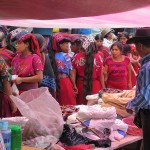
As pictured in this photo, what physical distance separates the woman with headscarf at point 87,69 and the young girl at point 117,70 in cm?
22

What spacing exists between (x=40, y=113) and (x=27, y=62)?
1.53 m

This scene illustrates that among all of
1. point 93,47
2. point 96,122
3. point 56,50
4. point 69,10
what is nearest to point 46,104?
point 96,122

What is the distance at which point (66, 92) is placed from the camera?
5535 mm

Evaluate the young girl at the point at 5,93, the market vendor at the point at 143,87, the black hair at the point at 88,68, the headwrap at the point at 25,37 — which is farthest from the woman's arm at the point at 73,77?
the young girl at the point at 5,93

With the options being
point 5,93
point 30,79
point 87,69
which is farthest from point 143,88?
point 87,69

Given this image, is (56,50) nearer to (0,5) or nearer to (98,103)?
(98,103)

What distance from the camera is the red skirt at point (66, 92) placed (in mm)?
5512

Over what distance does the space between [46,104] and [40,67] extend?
1480 millimetres

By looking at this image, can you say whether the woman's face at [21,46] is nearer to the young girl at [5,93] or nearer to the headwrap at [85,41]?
the young girl at [5,93]

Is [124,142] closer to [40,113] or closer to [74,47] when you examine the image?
[40,113]

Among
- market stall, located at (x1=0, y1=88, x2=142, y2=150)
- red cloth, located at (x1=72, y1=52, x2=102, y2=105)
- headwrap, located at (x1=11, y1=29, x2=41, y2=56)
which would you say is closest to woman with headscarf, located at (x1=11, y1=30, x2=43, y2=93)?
headwrap, located at (x1=11, y1=29, x2=41, y2=56)

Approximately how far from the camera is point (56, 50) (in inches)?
213

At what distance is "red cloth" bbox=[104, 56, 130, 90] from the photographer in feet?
19.7

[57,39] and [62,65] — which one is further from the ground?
[57,39]
